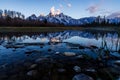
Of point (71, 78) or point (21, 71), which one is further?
point (21, 71)

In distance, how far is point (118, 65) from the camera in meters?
11.5

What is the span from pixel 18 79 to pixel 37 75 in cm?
117

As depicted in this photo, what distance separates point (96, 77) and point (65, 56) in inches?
211

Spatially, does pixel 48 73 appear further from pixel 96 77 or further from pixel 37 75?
pixel 96 77

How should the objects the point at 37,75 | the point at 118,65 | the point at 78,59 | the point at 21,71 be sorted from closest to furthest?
the point at 37,75 < the point at 21,71 < the point at 118,65 < the point at 78,59

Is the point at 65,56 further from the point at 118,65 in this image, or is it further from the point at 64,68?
the point at 118,65

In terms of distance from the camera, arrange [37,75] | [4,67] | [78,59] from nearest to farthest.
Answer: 1. [37,75]
2. [4,67]
3. [78,59]

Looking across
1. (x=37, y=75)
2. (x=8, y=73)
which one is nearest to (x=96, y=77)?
(x=37, y=75)

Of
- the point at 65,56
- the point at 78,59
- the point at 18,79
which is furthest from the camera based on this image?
the point at 65,56

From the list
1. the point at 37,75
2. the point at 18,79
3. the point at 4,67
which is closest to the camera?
the point at 18,79

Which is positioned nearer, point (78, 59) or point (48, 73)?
point (48, 73)

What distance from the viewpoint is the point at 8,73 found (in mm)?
9672

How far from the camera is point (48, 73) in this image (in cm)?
988

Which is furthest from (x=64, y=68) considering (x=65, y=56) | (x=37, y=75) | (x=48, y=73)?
(x=65, y=56)
